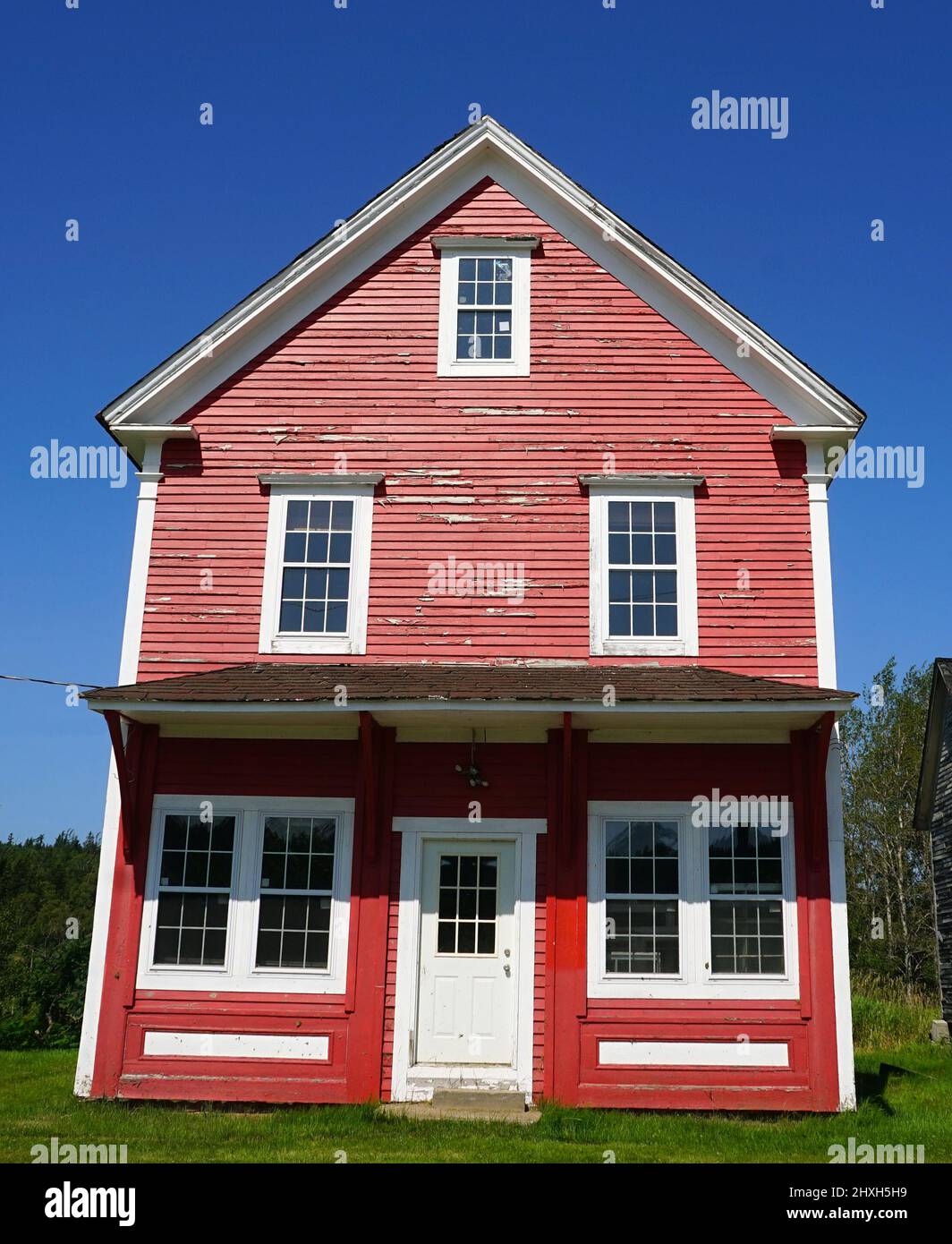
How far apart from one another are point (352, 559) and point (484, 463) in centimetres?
186

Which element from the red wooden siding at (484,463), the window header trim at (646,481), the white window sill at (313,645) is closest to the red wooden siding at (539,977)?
the white window sill at (313,645)

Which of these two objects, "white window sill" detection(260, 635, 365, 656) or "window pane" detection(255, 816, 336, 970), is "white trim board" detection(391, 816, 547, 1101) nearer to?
"window pane" detection(255, 816, 336, 970)

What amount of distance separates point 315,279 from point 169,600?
13.7 feet

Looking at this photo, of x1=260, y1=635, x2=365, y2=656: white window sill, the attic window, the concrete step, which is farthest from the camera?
the attic window

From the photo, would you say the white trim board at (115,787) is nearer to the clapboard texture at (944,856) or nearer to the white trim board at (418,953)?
the white trim board at (418,953)

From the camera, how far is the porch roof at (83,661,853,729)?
1027cm

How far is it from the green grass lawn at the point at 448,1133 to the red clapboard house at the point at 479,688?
0.45m

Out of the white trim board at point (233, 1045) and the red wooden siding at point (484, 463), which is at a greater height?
the red wooden siding at point (484, 463)

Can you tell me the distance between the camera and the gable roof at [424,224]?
12578mm

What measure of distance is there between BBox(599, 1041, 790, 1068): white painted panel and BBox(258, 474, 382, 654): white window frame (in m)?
4.83

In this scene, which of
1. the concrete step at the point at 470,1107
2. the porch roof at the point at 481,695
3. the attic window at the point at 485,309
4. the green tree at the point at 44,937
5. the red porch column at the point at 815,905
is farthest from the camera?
the green tree at the point at 44,937

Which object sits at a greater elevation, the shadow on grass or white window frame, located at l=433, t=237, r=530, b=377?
white window frame, located at l=433, t=237, r=530, b=377

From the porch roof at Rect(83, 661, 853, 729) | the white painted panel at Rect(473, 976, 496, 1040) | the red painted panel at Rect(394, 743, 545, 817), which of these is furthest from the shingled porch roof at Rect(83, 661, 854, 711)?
the white painted panel at Rect(473, 976, 496, 1040)

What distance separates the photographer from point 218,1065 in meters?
10.9
